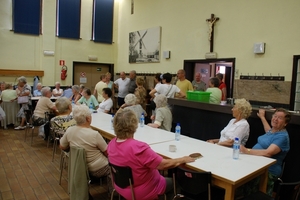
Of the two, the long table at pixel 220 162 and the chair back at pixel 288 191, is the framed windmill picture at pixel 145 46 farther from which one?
the chair back at pixel 288 191

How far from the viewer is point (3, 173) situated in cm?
394

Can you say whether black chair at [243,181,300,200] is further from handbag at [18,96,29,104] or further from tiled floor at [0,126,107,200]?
handbag at [18,96,29,104]

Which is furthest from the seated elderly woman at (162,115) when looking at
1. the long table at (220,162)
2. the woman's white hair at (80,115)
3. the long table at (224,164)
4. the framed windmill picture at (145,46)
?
the framed windmill picture at (145,46)

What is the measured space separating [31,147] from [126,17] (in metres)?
6.43

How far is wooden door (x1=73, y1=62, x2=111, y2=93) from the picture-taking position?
9.92m

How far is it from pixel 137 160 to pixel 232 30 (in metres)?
4.95

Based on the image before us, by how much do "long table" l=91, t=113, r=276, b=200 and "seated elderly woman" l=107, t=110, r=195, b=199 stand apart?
0.74ft

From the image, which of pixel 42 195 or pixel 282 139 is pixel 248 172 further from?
pixel 42 195

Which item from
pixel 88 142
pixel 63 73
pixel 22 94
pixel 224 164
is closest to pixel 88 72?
pixel 63 73

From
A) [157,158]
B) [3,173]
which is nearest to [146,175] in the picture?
[157,158]

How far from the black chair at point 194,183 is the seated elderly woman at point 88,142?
95 cm

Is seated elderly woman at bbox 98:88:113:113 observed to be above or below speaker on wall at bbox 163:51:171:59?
below

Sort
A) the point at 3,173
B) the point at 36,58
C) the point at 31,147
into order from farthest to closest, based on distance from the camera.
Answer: the point at 36,58, the point at 31,147, the point at 3,173

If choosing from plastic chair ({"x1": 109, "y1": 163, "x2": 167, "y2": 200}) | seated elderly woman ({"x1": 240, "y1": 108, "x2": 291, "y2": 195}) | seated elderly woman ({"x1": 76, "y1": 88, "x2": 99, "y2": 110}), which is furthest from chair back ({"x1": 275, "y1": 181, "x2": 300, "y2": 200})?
seated elderly woman ({"x1": 76, "y1": 88, "x2": 99, "y2": 110})
